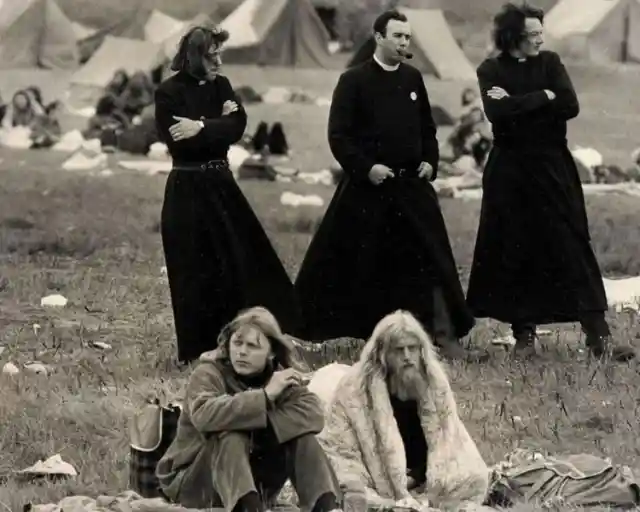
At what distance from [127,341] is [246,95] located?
3.72 meters

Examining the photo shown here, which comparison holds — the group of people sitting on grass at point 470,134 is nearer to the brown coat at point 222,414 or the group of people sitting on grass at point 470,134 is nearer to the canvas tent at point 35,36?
the canvas tent at point 35,36

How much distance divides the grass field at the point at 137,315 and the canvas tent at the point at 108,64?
0.63 feet

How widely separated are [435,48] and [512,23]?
363cm

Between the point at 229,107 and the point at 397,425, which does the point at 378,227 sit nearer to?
the point at 229,107

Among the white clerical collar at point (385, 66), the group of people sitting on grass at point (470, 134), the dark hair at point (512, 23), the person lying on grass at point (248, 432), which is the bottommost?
the person lying on grass at point (248, 432)

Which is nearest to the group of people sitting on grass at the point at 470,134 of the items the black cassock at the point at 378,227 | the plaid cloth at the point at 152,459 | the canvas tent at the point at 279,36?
the canvas tent at the point at 279,36

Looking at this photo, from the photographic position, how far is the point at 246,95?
11.1 m

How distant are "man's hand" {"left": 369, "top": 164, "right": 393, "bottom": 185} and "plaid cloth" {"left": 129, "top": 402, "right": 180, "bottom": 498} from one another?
7.60 ft

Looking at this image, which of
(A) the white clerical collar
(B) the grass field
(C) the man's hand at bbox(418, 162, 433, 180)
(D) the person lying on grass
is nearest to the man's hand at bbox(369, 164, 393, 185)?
(C) the man's hand at bbox(418, 162, 433, 180)

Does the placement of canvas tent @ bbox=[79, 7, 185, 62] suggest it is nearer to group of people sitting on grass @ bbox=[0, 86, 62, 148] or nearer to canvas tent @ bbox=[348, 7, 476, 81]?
group of people sitting on grass @ bbox=[0, 86, 62, 148]

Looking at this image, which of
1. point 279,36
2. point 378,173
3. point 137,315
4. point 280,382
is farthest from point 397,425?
point 279,36

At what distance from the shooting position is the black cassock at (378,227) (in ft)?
22.9

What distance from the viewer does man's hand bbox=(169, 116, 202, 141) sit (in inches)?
266

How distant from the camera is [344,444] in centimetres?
505
